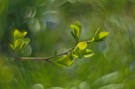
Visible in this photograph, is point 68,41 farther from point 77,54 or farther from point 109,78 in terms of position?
point 77,54

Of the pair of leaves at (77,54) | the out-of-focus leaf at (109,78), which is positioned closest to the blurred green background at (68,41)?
the out-of-focus leaf at (109,78)

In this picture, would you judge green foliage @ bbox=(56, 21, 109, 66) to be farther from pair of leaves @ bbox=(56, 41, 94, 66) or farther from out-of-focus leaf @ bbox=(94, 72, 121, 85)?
out-of-focus leaf @ bbox=(94, 72, 121, 85)

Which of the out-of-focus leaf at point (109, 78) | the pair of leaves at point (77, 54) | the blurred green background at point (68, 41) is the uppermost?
the blurred green background at point (68, 41)

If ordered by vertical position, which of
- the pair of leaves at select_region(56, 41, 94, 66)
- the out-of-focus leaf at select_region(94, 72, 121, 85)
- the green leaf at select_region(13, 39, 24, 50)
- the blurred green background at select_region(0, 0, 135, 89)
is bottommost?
the pair of leaves at select_region(56, 41, 94, 66)

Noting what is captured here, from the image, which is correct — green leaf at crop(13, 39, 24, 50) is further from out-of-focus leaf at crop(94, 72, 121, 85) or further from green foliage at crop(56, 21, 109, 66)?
out-of-focus leaf at crop(94, 72, 121, 85)

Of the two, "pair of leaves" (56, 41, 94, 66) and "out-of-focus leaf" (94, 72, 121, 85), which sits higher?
"out-of-focus leaf" (94, 72, 121, 85)

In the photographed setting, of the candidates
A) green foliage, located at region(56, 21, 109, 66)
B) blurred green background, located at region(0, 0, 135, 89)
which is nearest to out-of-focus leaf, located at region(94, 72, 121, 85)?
blurred green background, located at region(0, 0, 135, 89)

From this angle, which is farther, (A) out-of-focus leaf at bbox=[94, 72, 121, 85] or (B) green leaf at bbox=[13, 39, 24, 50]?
(A) out-of-focus leaf at bbox=[94, 72, 121, 85]

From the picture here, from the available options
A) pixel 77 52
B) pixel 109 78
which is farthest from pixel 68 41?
pixel 77 52

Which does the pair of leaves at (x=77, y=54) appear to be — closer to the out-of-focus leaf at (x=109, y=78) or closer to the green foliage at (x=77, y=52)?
the green foliage at (x=77, y=52)
